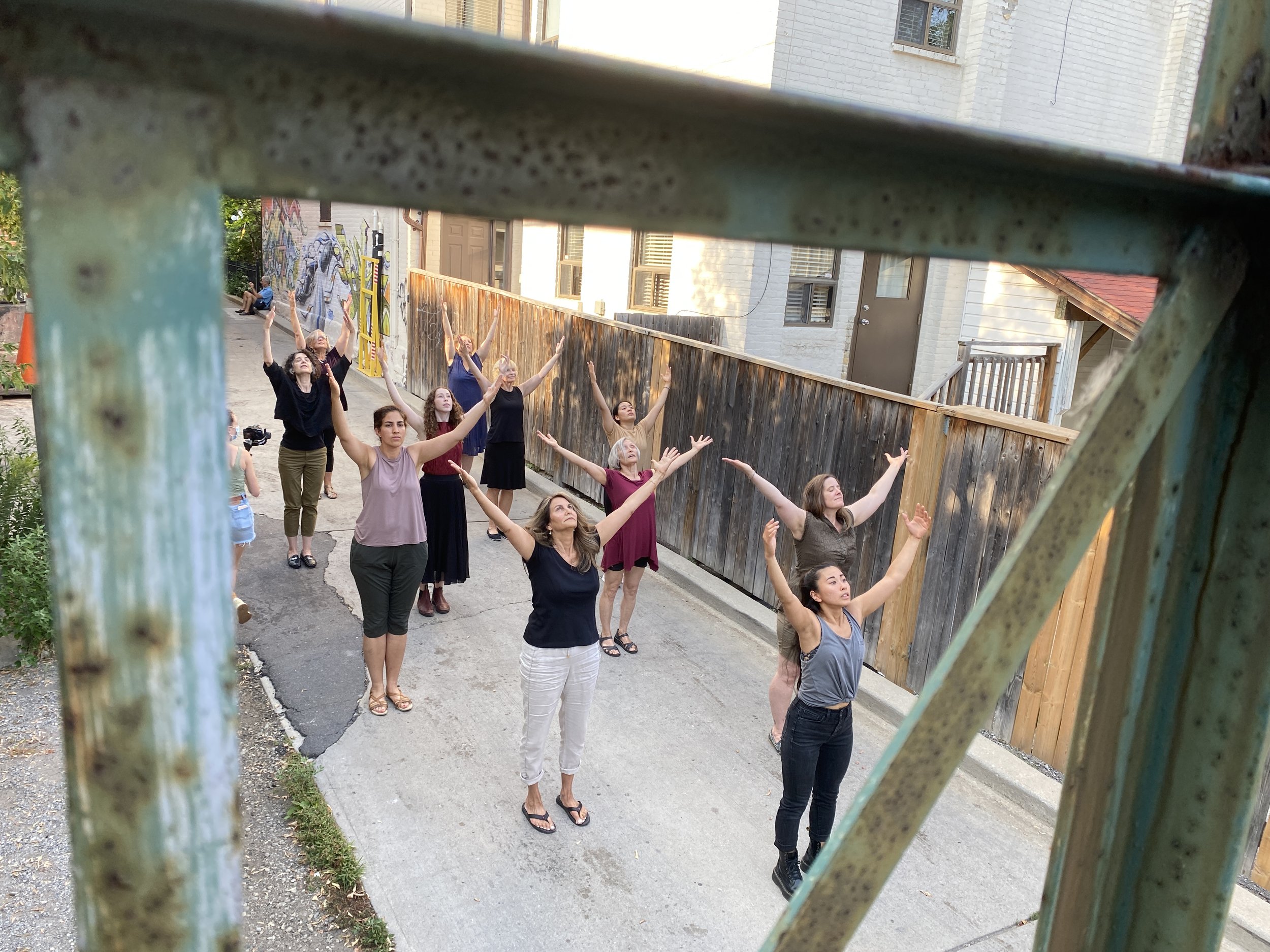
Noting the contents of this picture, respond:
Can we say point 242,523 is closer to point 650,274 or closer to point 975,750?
point 975,750

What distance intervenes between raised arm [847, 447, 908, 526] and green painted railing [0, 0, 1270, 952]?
4.69 meters

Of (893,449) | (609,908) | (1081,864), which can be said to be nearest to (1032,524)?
(1081,864)

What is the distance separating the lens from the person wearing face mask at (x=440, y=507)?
699 cm

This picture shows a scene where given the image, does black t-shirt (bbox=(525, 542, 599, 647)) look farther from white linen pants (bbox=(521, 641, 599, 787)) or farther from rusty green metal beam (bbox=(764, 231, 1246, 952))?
rusty green metal beam (bbox=(764, 231, 1246, 952))

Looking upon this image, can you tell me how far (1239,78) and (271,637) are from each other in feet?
22.2

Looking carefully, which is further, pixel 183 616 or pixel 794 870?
pixel 794 870

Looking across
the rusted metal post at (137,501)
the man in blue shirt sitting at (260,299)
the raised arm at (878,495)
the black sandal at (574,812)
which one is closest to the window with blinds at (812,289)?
the raised arm at (878,495)

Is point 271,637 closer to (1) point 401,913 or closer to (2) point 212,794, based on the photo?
(1) point 401,913

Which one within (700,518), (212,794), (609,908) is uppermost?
(212,794)

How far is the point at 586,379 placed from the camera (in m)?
10.6

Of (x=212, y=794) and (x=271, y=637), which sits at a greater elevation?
(x=212, y=794)

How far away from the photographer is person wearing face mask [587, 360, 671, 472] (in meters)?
7.46

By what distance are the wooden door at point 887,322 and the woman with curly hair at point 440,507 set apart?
763cm

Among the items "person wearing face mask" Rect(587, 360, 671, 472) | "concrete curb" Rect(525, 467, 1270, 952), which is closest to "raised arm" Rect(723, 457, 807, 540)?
"concrete curb" Rect(525, 467, 1270, 952)
